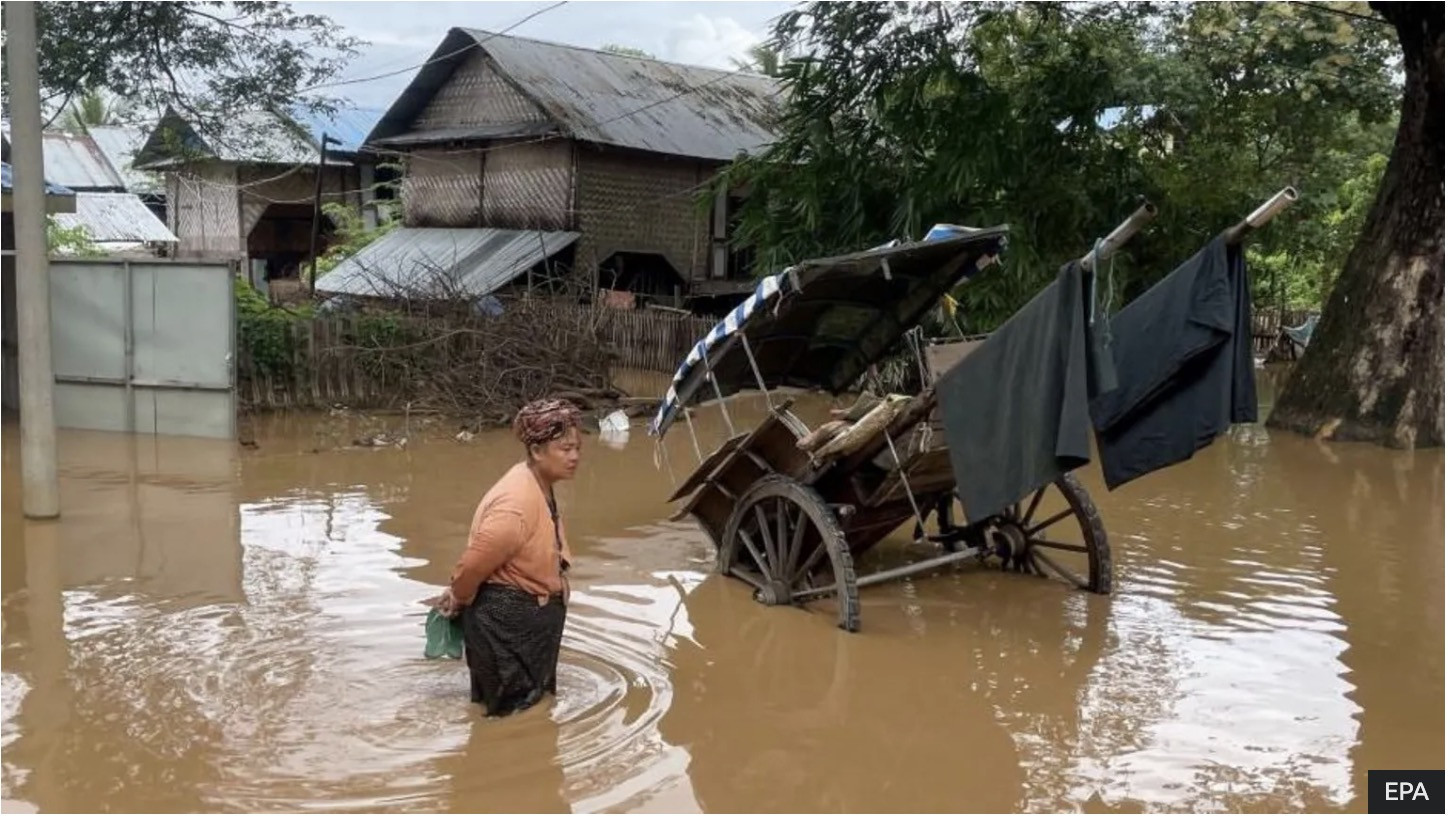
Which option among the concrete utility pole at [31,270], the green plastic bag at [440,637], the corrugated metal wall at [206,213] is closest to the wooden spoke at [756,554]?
the green plastic bag at [440,637]

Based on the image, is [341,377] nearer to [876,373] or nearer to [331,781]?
[876,373]

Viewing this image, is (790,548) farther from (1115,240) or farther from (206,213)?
(206,213)

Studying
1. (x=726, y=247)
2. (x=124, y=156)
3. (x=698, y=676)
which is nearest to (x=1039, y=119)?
(x=726, y=247)

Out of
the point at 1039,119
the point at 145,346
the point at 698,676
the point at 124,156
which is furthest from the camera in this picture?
the point at 124,156

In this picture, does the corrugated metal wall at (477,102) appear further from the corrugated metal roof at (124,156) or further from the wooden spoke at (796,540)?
the wooden spoke at (796,540)

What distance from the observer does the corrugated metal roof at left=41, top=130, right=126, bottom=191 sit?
3036 cm

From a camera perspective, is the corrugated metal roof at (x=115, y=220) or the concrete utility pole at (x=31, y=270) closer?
the concrete utility pole at (x=31, y=270)

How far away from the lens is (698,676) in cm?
587

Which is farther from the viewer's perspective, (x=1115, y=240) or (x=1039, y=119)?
(x=1039, y=119)

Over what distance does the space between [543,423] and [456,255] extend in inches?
741

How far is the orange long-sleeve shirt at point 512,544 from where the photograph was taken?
188 inches

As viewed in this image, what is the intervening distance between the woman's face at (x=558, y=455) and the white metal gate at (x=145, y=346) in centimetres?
877

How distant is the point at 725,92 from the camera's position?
27359 mm

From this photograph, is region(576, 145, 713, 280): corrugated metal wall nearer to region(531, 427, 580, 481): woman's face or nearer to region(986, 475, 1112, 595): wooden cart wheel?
region(986, 475, 1112, 595): wooden cart wheel
